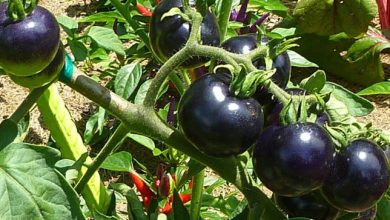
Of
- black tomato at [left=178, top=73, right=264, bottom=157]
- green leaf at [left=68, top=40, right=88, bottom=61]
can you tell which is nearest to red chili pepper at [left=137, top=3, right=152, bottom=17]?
green leaf at [left=68, top=40, right=88, bottom=61]

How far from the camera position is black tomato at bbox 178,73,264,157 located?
901mm

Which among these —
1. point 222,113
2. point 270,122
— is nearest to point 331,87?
point 270,122

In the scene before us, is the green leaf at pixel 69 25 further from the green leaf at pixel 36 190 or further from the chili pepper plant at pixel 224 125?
the green leaf at pixel 36 190

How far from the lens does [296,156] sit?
90 centimetres

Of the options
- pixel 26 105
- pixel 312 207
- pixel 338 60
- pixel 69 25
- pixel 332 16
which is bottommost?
pixel 338 60

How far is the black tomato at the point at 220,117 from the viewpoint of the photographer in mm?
901

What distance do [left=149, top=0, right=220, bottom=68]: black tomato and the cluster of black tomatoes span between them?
100 millimetres

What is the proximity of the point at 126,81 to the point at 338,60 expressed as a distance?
1.06 metres

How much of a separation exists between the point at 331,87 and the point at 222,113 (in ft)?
1.01

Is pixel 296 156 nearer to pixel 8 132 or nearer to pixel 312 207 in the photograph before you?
pixel 312 207

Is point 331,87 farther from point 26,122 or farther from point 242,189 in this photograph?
point 26,122

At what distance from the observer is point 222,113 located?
90cm

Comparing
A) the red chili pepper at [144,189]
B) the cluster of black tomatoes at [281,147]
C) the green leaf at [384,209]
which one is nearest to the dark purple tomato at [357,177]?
the cluster of black tomatoes at [281,147]

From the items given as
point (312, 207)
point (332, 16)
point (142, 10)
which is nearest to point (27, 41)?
point (312, 207)
